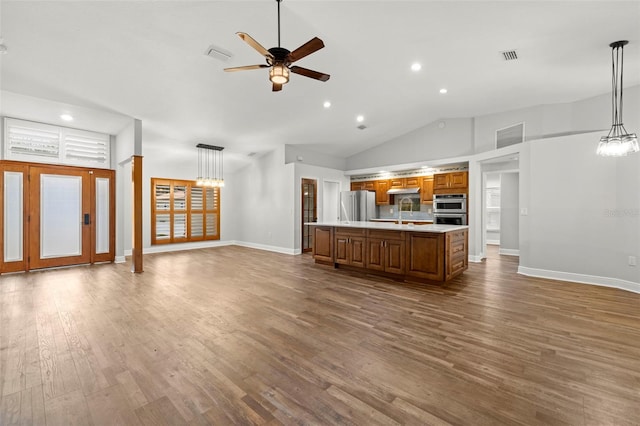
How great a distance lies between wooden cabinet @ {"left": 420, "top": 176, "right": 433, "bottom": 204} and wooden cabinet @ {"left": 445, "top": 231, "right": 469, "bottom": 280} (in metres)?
2.47

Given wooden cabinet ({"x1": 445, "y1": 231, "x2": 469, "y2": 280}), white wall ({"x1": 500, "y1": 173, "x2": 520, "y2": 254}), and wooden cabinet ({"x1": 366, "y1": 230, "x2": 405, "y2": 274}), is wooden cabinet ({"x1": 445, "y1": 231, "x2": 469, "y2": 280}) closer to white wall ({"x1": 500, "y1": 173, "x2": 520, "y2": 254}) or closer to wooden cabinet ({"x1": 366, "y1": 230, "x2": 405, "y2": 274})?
wooden cabinet ({"x1": 366, "y1": 230, "x2": 405, "y2": 274})

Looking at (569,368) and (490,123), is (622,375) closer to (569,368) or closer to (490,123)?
(569,368)

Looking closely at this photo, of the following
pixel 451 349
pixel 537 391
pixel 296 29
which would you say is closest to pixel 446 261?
pixel 451 349

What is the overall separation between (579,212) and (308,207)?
5825mm

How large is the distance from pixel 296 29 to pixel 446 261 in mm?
3878

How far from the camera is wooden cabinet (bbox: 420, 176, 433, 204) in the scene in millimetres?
7359

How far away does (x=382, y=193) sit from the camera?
27.5 ft

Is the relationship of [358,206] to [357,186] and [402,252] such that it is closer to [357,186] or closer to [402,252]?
[357,186]

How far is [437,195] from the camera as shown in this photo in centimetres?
715

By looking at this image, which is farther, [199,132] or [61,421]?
[199,132]

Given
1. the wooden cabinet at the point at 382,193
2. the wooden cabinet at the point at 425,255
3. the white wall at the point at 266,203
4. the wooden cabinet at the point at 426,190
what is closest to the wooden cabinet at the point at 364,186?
the wooden cabinet at the point at 382,193

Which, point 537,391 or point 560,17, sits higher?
point 560,17

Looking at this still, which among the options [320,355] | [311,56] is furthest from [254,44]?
[320,355]

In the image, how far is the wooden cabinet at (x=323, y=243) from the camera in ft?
18.8
